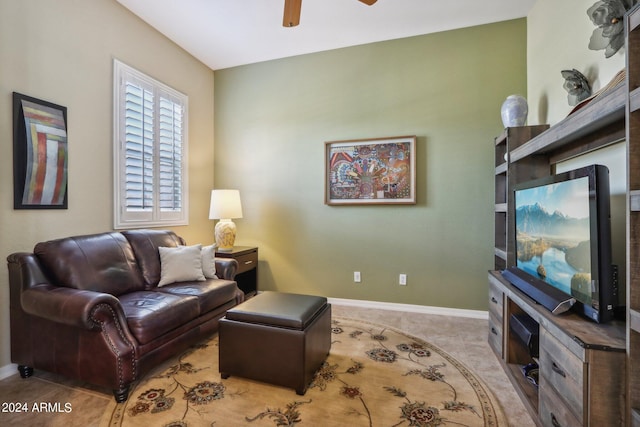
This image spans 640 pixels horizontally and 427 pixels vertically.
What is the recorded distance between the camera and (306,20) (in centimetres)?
301

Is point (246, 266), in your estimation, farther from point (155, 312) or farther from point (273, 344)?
point (273, 344)

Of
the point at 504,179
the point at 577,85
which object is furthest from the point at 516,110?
the point at 504,179

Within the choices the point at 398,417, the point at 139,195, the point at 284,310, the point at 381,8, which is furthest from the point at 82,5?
the point at 398,417

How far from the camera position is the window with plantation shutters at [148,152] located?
111 inches

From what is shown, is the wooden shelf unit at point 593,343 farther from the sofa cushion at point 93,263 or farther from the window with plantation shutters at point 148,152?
the window with plantation shutters at point 148,152

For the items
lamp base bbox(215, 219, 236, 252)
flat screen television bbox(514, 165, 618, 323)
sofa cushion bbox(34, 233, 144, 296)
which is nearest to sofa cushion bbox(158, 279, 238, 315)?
sofa cushion bbox(34, 233, 144, 296)

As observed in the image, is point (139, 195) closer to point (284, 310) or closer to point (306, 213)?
point (306, 213)

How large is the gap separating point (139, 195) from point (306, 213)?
5.97 ft

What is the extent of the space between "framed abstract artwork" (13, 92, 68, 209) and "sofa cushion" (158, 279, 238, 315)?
1106 millimetres

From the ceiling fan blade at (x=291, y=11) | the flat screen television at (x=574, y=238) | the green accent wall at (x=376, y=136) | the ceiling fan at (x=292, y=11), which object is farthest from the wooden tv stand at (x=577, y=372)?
the ceiling fan blade at (x=291, y=11)

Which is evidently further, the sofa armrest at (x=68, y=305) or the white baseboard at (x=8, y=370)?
the white baseboard at (x=8, y=370)

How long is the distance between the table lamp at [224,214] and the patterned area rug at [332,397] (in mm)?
1384

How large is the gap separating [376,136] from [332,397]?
2661mm

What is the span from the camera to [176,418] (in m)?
1.59
